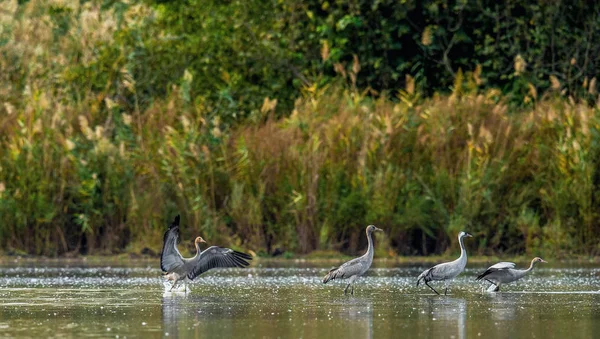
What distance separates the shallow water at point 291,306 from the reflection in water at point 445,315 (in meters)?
0.01

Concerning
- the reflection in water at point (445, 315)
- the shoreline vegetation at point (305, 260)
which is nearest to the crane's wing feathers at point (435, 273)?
the reflection in water at point (445, 315)

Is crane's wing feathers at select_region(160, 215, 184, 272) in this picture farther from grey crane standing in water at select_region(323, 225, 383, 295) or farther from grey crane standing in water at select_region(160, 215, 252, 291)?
grey crane standing in water at select_region(323, 225, 383, 295)

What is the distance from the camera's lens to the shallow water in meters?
10.9

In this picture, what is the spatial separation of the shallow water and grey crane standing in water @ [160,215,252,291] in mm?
251

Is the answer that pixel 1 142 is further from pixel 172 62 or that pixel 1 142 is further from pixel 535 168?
pixel 535 168

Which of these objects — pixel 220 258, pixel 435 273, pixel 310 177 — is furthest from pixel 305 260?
pixel 435 273

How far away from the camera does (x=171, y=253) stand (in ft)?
51.1

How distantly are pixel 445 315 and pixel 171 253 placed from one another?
4.25 meters

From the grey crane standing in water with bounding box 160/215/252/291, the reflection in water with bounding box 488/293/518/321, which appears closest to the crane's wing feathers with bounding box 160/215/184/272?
the grey crane standing in water with bounding box 160/215/252/291

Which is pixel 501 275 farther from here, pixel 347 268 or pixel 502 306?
pixel 502 306

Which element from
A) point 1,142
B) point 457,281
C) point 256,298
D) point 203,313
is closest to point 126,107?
point 1,142

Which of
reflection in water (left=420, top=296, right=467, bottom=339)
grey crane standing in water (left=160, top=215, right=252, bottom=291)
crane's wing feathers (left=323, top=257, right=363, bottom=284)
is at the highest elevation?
grey crane standing in water (left=160, top=215, right=252, bottom=291)

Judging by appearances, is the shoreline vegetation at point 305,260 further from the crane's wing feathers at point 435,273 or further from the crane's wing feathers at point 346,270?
the crane's wing feathers at point 435,273

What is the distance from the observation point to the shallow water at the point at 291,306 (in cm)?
1094
